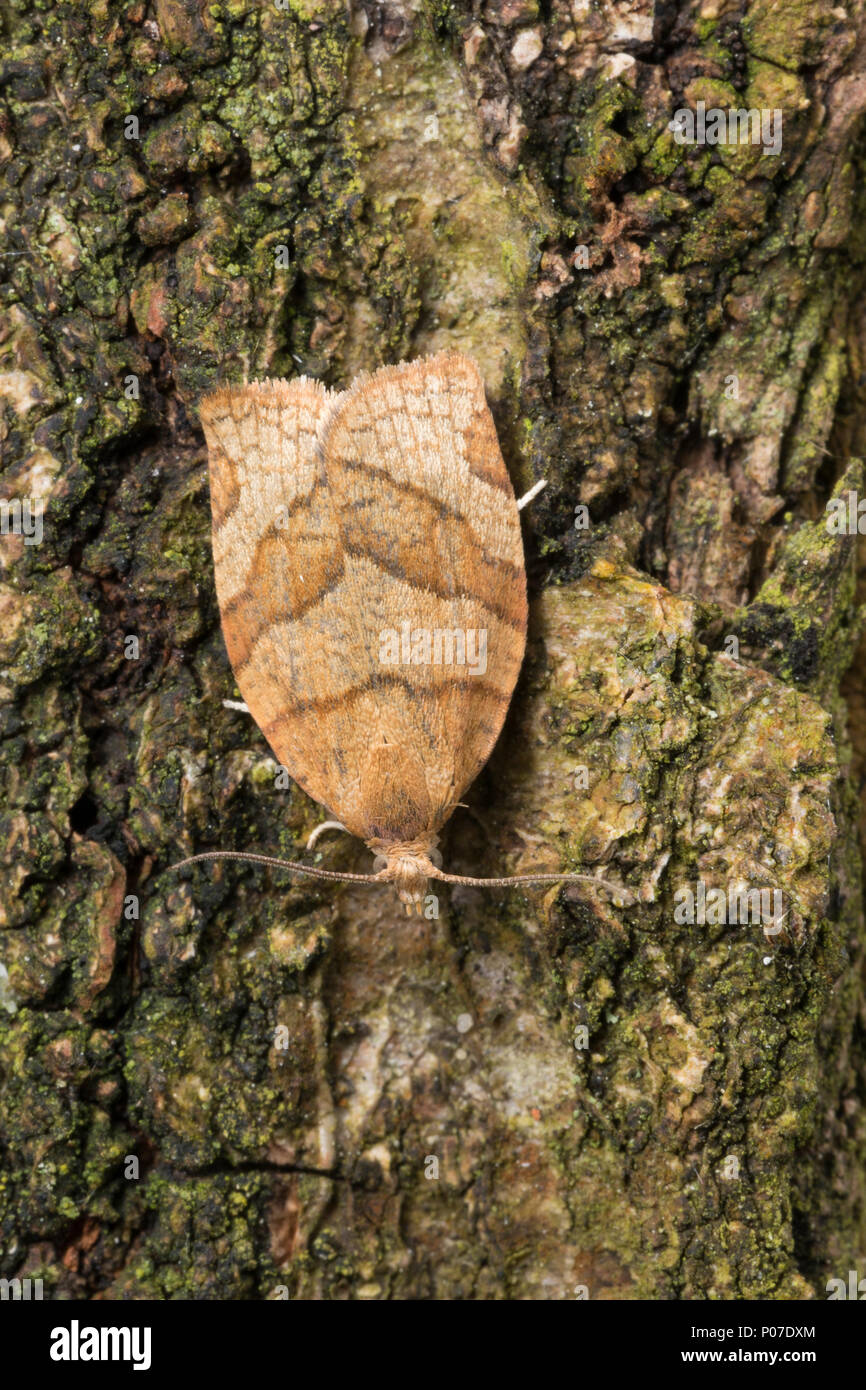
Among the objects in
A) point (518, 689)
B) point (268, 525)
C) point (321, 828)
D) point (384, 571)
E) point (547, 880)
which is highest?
point (268, 525)

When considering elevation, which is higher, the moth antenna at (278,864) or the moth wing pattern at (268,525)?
the moth wing pattern at (268,525)

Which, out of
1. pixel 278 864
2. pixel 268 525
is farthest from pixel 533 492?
pixel 278 864

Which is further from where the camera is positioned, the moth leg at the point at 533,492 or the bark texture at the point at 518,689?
the moth leg at the point at 533,492

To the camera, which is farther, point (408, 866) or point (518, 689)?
point (518, 689)

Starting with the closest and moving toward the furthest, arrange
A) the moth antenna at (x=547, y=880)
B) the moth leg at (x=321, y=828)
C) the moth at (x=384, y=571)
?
the moth antenna at (x=547, y=880), the moth at (x=384, y=571), the moth leg at (x=321, y=828)

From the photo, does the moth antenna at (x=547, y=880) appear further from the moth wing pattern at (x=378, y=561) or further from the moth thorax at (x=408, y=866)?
the moth wing pattern at (x=378, y=561)

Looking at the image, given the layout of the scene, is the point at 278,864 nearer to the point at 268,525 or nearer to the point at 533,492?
the point at 268,525

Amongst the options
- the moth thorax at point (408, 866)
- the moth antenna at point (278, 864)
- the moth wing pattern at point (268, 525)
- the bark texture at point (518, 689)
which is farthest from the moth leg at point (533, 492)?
the moth antenna at point (278, 864)
